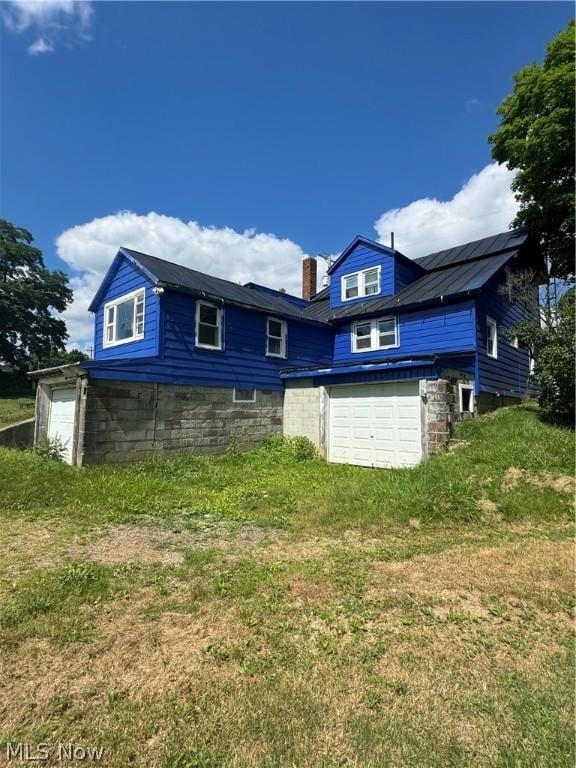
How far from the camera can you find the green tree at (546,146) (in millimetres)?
15578

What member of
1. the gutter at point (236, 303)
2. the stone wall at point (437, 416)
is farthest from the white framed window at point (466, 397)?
the gutter at point (236, 303)

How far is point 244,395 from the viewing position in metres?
13.4

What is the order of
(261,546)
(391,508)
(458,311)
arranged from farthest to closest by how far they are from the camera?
(458,311), (391,508), (261,546)

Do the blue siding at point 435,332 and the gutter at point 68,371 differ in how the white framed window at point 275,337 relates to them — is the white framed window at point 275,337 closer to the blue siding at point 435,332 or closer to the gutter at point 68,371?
the blue siding at point 435,332

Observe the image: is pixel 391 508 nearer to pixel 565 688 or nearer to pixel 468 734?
pixel 565 688

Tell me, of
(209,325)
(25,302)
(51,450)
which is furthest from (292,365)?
(25,302)

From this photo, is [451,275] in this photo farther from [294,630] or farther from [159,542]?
[294,630]

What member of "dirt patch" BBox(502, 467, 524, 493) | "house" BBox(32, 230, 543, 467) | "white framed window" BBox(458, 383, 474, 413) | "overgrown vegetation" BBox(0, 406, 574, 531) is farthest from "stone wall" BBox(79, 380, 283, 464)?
"dirt patch" BBox(502, 467, 524, 493)

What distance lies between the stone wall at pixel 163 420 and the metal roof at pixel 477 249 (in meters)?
10.6

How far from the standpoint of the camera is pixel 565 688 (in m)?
2.63

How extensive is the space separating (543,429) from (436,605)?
8172 millimetres

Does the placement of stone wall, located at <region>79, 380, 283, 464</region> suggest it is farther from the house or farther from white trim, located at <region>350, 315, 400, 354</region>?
white trim, located at <region>350, 315, 400, 354</region>

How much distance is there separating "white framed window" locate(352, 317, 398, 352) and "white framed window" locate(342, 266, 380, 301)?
5.51 ft

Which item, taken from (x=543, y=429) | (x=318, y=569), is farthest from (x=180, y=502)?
(x=543, y=429)
